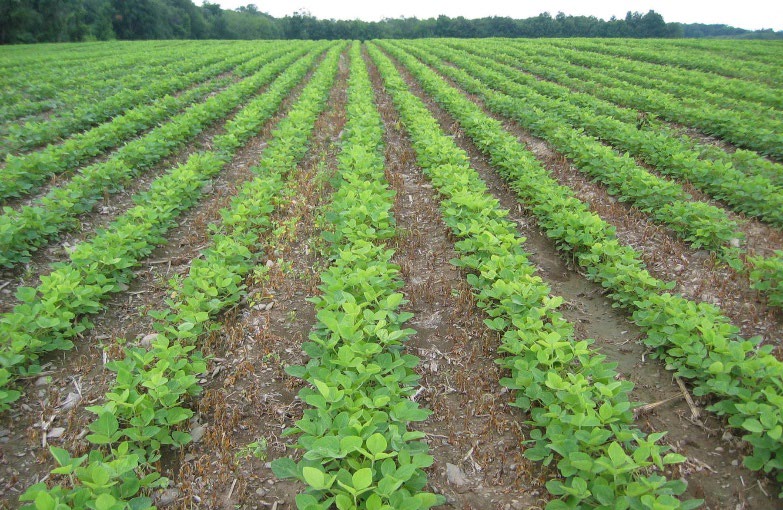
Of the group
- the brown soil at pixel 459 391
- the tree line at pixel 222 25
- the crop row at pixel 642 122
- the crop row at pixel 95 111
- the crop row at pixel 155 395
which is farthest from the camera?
the tree line at pixel 222 25

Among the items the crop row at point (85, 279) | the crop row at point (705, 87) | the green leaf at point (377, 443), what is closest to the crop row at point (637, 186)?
the green leaf at point (377, 443)

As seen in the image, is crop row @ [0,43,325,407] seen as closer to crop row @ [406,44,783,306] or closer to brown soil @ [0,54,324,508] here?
brown soil @ [0,54,324,508]

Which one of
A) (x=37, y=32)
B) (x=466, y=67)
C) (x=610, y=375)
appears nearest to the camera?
(x=610, y=375)

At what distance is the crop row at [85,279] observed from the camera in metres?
3.64

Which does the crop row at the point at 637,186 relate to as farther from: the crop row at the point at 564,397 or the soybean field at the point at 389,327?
the crop row at the point at 564,397

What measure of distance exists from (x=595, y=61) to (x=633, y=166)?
17.4m

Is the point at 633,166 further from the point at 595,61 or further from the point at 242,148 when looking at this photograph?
the point at 595,61

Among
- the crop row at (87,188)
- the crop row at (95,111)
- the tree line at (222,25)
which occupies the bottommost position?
the crop row at (87,188)

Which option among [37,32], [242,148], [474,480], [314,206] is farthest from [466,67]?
[37,32]

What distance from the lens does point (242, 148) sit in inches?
381

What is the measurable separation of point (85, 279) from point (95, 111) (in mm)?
8653

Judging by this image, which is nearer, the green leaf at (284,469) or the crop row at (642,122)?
the green leaf at (284,469)

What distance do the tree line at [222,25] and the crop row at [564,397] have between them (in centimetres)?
5324

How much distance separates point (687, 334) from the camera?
145 inches
